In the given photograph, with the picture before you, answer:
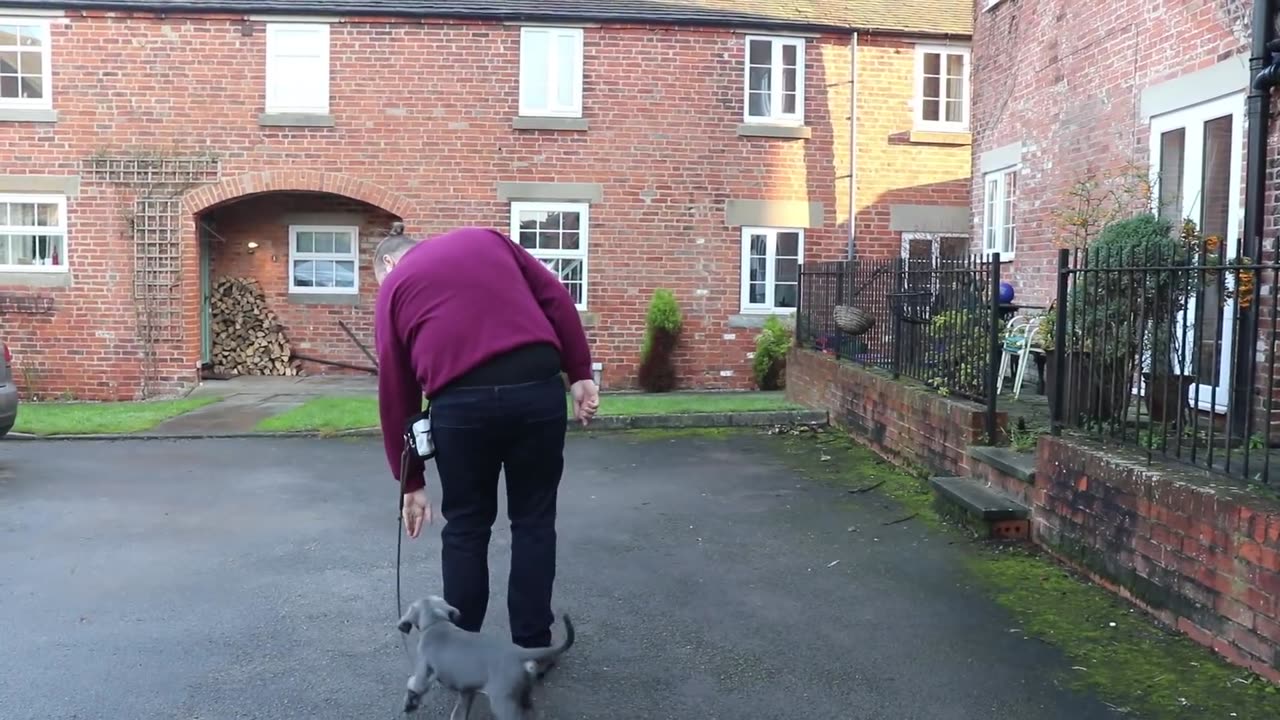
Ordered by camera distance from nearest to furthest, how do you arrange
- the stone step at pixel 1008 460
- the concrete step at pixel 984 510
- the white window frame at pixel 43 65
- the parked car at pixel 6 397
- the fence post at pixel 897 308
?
1. the concrete step at pixel 984 510
2. the stone step at pixel 1008 460
3. the fence post at pixel 897 308
4. the parked car at pixel 6 397
5. the white window frame at pixel 43 65

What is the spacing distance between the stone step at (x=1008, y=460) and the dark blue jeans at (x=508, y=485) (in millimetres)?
3176

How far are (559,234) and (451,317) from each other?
1204 centimetres

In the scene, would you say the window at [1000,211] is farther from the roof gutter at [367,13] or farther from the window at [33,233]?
the window at [33,233]

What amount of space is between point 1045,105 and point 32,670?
9724mm

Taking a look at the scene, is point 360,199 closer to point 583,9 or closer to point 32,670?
point 583,9

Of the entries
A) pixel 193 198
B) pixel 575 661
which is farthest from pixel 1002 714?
pixel 193 198

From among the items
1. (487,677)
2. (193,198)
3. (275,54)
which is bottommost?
(487,677)

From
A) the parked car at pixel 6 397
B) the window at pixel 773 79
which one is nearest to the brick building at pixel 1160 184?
the window at pixel 773 79

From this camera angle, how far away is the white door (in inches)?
294

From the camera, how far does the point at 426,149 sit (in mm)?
15438

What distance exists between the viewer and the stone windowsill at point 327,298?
16.8 metres

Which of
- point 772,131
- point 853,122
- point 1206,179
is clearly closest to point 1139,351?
point 1206,179

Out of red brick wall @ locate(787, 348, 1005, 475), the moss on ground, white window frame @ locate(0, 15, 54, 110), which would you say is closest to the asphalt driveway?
the moss on ground

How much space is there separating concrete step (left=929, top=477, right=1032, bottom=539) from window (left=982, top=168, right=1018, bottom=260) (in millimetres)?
5601
